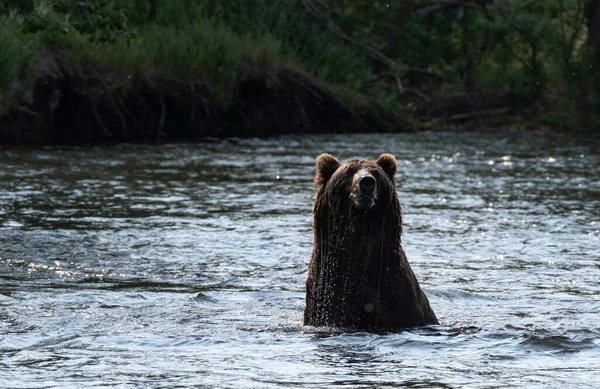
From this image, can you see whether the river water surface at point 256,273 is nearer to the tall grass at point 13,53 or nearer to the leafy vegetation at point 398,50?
the tall grass at point 13,53

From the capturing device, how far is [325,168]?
7.52m

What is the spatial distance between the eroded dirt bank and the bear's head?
13151 millimetres

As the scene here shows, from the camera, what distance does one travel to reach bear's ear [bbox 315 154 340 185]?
7.50 m

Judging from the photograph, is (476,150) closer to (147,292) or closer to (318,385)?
(147,292)

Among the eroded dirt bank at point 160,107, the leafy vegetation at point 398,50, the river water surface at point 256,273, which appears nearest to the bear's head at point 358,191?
the river water surface at point 256,273

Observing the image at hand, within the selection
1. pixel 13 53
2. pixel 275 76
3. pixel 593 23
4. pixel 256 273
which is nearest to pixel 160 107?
pixel 275 76

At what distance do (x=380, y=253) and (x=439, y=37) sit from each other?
24249 millimetres

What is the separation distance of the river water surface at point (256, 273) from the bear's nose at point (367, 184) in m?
0.95

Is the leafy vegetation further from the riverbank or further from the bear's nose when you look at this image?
the bear's nose

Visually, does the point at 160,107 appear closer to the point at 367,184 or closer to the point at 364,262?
the point at 364,262

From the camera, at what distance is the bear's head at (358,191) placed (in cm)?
695

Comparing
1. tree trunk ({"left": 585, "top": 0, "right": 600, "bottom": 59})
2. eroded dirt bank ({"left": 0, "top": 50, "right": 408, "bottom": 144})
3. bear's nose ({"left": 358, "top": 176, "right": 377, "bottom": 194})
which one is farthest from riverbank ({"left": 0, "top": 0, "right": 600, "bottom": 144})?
bear's nose ({"left": 358, "top": 176, "right": 377, "bottom": 194})

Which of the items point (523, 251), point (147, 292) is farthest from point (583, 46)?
point (147, 292)

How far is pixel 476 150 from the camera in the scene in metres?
22.2
